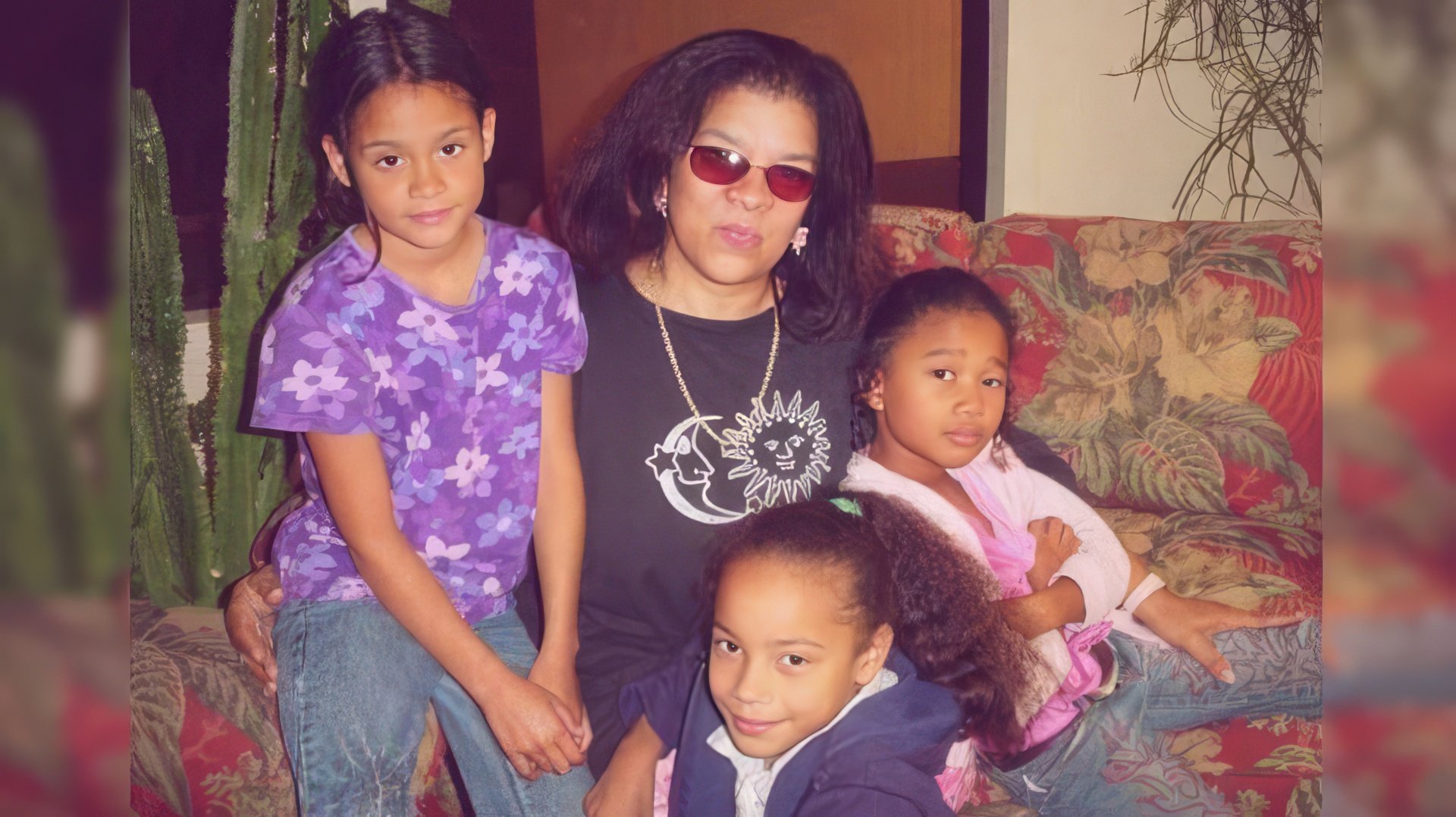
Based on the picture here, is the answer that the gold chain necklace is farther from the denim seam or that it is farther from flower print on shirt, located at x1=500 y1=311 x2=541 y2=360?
the denim seam

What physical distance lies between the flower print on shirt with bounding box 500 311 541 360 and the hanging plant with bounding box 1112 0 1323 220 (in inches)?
41.9

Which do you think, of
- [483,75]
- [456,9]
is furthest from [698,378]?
[456,9]

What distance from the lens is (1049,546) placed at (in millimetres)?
1475

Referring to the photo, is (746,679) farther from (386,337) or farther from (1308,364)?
(1308,364)

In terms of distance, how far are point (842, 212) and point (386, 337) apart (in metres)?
0.63

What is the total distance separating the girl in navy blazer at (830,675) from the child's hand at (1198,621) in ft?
0.87

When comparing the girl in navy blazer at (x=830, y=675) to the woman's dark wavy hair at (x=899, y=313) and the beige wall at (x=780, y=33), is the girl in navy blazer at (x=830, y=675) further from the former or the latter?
the beige wall at (x=780, y=33)

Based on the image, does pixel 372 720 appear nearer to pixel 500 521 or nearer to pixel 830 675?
pixel 500 521

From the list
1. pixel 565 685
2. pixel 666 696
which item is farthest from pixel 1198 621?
pixel 565 685

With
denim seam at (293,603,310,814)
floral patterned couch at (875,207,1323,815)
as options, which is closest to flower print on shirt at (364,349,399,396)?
denim seam at (293,603,310,814)

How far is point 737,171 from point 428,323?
42 cm

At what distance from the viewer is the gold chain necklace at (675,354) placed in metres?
1.38

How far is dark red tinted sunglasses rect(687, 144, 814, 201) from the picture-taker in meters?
1.31

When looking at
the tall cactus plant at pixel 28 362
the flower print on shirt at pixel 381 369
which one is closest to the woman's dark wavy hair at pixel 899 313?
the flower print on shirt at pixel 381 369
